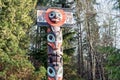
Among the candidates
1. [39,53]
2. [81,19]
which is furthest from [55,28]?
[81,19]

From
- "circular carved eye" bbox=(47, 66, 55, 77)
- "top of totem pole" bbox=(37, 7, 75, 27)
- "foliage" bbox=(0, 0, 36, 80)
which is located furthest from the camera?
"foliage" bbox=(0, 0, 36, 80)

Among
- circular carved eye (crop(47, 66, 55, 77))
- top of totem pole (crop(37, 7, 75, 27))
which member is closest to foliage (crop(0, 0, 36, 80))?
top of totem pole (crop(37, 7, 75, 27))

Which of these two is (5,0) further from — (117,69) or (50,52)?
(117,69)

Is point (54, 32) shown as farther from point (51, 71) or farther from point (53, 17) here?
point (51, 71)

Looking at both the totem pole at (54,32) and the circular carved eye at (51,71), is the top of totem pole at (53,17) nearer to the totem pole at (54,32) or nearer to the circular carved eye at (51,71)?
the totem pole at (54,32)

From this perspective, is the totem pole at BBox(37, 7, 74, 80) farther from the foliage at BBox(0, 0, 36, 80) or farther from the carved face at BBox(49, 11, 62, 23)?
the foliage at BBox(0, 0, 36, 80)

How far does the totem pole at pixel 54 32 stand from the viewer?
65.3 feet

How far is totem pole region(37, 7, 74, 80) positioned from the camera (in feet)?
65.3

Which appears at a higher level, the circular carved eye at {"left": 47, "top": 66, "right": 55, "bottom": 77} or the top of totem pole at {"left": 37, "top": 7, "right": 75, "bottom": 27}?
the top of totem pole at {"left": 37, "top": 7, "right": 75, "bottom": 27}

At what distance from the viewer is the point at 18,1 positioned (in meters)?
28.2

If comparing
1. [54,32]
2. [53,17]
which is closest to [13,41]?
[53,17]

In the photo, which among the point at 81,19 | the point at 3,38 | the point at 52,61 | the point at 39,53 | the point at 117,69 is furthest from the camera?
the point at 81,19

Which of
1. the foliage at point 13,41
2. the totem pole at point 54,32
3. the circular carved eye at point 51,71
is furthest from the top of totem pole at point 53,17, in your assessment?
the foliage at point 13,41

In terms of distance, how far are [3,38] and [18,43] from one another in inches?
64.7
